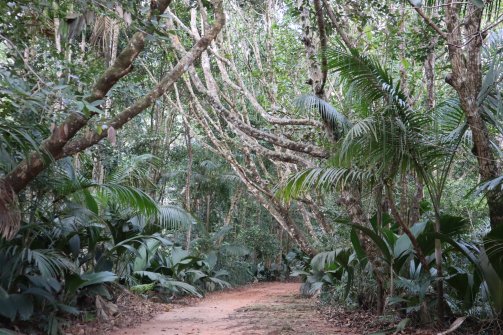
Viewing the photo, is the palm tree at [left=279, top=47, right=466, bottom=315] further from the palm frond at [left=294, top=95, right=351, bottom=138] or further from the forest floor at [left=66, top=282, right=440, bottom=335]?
the forest floor at [left=66, top=282, right=440, bottom=335]

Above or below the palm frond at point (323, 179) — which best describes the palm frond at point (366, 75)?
above

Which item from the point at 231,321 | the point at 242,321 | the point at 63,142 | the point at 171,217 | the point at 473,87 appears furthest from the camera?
the point at 171,217

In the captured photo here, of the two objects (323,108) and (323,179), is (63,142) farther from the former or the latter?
(323,108)

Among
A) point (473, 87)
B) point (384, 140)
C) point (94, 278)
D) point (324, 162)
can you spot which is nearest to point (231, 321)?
point (94, 278)

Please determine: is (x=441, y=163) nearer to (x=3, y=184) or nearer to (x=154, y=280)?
(x=3, y=184)

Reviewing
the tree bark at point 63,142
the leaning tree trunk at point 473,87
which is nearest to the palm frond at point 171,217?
the tree bark at point 63,142

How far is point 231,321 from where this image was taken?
306 inches

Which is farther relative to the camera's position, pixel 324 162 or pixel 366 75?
pixel 324 162

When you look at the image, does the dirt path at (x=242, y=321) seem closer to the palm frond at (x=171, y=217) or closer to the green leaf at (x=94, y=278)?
the green leaf at (x=94, y=278)

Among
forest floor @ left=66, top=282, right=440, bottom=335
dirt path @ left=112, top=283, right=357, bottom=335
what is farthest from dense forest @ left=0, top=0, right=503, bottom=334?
dirt path @ left=112, top=283, right=357, bottom=335

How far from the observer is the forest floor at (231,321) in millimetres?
6540

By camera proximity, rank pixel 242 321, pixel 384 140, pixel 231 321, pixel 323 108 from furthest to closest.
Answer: pixel 231 321 < pixel 242 321 < pixel 323 108 < pixel 384 140

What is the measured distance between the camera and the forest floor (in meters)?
6.54

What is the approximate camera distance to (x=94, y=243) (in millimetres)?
7090
